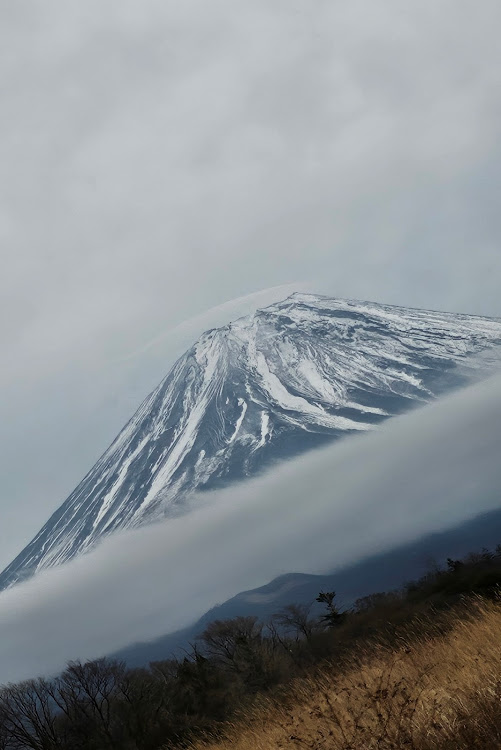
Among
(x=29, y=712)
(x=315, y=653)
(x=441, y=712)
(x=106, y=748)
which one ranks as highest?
(x=441, y=712)

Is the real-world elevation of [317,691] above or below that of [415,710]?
below

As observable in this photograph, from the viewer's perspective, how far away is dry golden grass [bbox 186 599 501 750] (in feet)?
17.4

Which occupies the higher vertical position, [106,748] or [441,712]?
[441,712]

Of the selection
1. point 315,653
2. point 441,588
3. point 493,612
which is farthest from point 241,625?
point 493,612

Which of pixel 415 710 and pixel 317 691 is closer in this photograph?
pixel 415 710

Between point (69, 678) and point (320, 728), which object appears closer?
point (320, 728)

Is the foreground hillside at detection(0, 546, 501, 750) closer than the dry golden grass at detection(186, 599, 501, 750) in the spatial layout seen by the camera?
No

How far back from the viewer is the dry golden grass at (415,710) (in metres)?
5.29

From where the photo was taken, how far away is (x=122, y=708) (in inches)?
1639

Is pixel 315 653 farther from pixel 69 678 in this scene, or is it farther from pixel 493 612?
pixel 493 612

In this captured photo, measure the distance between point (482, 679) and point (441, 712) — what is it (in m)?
0.70

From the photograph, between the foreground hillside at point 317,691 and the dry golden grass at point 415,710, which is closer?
the dry golden grass at point 415,710

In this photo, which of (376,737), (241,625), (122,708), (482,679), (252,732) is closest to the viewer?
(376,737)

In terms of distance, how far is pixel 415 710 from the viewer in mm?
5879
